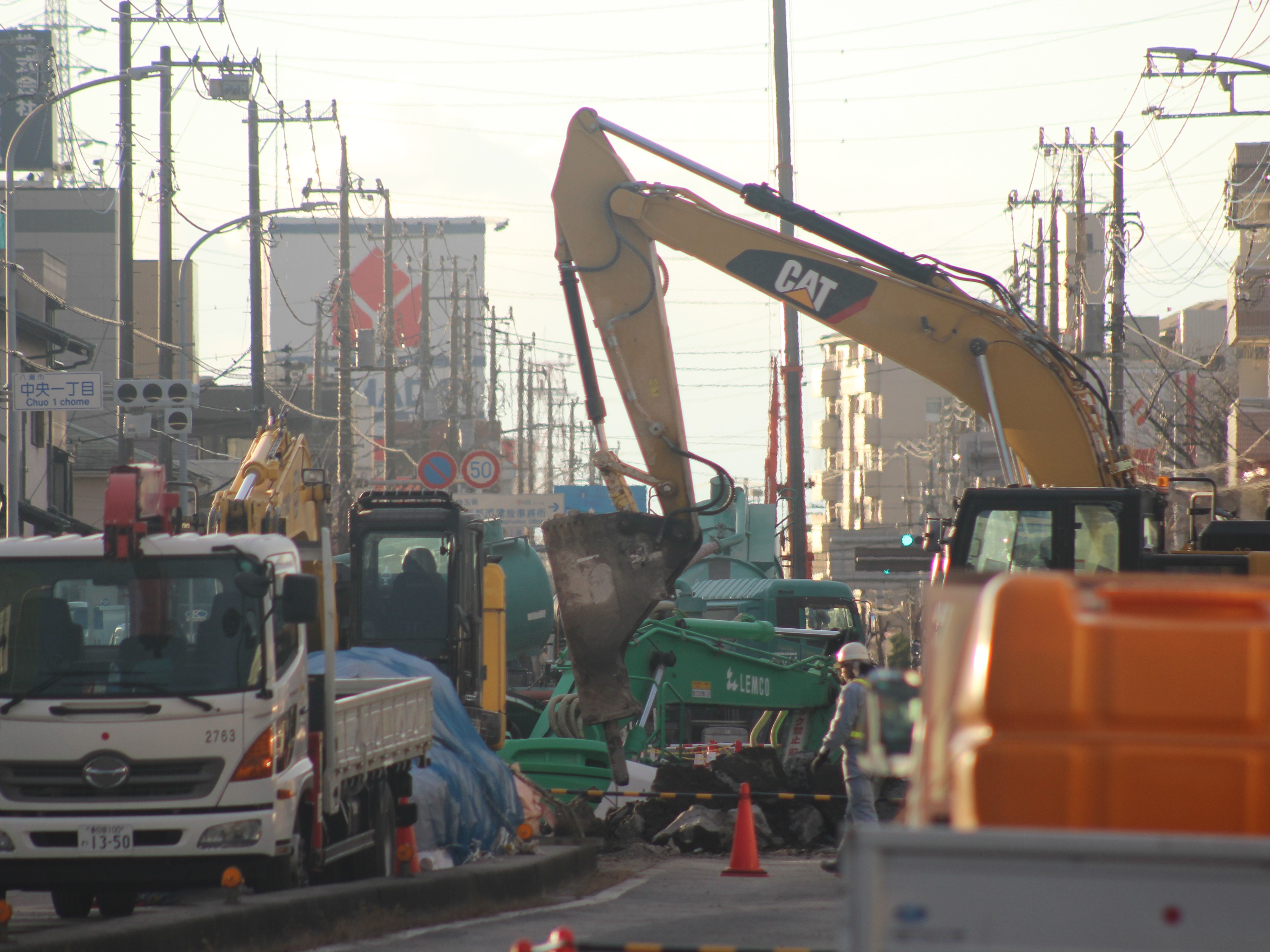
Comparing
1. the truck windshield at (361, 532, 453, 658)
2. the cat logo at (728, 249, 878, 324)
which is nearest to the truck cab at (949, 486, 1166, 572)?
the cat logo at (728, 249, 878, 324)

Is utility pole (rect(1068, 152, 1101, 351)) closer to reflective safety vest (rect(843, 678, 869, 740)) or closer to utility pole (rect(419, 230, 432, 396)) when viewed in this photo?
utility pole (rect(419, 230, 432, 396))

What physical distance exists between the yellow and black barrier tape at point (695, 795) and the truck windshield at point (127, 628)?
6.14m

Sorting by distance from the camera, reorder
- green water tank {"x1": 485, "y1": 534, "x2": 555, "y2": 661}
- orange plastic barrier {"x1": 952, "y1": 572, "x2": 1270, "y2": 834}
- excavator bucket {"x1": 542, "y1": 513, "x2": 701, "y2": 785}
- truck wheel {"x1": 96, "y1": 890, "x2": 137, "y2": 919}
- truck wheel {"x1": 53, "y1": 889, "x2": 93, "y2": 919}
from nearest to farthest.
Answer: orange plastic barrier {"x1": 952, "y1": 572, "x2": 1270, "y2": 834} → truck wheel {"x1": 96, "y1": 890, "x2": 137, "y2": 919} → truck wheel {"x1": 53, "y1": 889, "x2": 93, "y2": 919} → excavator bucket {"x1": 542, "y1": 513, "x2": 701, "y2": 785} → green water tank {"x1": 485, "y1": 534, "x2": 555, "y2": 661}

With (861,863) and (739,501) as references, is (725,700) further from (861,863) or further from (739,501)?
(739,501)

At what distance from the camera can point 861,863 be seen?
363 cm

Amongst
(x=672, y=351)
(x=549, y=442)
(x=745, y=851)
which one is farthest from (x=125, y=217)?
(x=549, y=442)

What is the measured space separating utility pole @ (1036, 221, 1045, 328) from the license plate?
1802 inches

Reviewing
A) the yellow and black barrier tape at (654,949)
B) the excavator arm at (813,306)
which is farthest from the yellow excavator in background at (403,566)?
the yellow and black barrier tape at (654,949)

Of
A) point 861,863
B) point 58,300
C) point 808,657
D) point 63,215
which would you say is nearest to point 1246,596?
point 861,863

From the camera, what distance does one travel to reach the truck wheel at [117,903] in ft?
33.7

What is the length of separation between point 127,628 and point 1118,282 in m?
30.6

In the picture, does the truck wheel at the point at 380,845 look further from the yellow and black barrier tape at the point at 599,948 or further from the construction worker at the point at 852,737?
the yellow and black barrier tape at the point at 599,948

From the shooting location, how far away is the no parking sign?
103 feet

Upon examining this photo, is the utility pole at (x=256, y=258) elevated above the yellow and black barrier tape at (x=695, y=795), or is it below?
above
